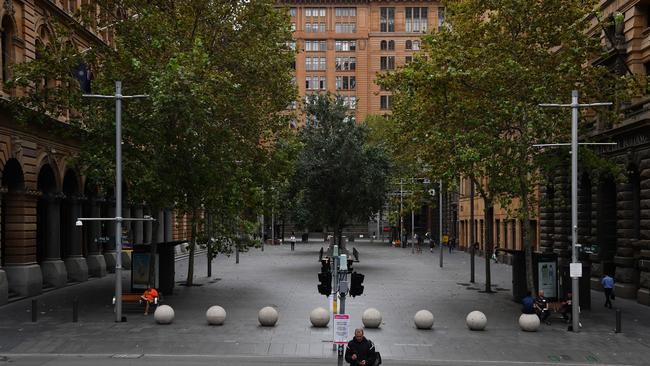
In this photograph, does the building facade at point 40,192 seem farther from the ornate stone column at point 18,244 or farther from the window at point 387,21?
the window at point 387,21

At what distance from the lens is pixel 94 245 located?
4134 centimetres

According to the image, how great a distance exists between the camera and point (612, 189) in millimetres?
35031

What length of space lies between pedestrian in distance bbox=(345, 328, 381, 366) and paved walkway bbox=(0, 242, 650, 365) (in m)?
4.85

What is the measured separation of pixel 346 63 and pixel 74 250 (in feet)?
306

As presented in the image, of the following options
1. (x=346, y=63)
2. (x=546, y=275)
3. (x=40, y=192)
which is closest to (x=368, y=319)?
(x=546, y=275)

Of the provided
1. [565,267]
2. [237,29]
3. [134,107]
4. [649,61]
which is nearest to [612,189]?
[649,61]

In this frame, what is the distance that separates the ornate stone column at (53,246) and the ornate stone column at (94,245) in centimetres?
468

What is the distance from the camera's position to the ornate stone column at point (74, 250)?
1494 inches

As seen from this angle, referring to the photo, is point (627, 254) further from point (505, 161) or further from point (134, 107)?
point (134, 107)

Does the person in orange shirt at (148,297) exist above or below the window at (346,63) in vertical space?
below

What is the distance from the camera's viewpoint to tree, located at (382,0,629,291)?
1056 inches

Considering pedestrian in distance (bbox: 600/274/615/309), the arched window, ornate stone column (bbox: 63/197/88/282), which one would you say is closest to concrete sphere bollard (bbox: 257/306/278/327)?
pedestrian in distance (bbox: 600/274/615/309)

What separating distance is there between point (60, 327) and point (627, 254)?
2374 centimetres

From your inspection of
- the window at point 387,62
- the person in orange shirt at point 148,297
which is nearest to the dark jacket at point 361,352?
the person in orange shirt at point 148,297
